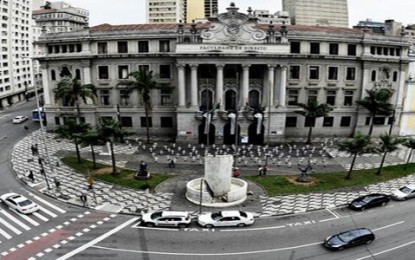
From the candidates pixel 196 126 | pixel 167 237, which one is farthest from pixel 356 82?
pixel 167 237

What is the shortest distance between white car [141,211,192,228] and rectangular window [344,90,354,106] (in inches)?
1952

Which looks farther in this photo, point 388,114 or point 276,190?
point 388,114

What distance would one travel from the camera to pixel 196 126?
7169 cm

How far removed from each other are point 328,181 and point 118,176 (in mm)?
29084

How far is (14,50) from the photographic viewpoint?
393 ft

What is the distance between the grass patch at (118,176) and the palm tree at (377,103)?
1655 inches

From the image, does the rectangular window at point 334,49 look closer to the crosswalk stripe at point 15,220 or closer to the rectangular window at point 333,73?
the rectangular window at point 333,73

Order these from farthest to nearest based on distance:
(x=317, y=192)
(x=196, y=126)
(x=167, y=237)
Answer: (x=196, y=126), (x=317, y=192), (x=167, y=237)

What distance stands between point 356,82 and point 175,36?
3651cm

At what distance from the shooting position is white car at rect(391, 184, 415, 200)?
154 feet

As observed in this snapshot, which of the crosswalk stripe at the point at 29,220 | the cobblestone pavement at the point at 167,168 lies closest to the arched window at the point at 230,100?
the cobblestone pavement at the point at 167,168

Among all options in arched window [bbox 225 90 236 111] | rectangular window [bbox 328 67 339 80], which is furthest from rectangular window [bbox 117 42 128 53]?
rectangular window [bbox 328 67 339 80]

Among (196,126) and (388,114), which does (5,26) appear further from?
(388,114)

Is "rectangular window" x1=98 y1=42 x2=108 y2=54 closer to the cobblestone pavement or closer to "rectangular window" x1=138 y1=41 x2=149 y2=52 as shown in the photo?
"rectangular window" x1=138 y1=41 x2=149 y2=52
